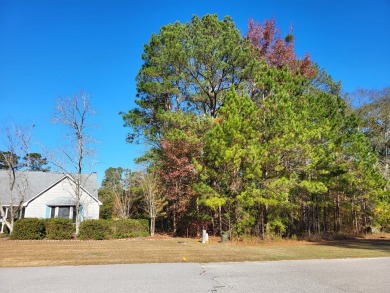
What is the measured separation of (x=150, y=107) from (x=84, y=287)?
1996 cm

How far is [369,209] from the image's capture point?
2289 cm

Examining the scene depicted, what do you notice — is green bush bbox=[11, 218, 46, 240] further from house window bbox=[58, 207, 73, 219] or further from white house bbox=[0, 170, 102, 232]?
house window bbox=[58, 207, 73, 219]

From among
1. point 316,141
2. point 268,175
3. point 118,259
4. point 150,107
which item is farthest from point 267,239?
point 150,107

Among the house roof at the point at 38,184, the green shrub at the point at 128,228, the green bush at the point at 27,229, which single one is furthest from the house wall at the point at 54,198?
the green bush at the point at 27,229

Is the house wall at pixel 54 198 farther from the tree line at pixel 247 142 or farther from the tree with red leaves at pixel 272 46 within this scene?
the tree with red leaves at pixel 272 46

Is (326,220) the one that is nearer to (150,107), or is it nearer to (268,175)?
(268,175)

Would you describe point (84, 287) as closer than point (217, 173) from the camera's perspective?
Yes

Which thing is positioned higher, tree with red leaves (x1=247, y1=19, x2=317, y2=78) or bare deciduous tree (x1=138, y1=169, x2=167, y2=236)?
tree with red leaves (x1=247, y1=19, x2=317, y2=78)

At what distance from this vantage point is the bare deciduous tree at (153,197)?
22016mm

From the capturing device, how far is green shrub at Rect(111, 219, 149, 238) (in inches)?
771

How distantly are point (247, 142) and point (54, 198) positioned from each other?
18594 mm

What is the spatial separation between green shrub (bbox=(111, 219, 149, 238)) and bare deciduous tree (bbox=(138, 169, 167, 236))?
102cm

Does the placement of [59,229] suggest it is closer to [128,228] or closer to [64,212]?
[128,228]

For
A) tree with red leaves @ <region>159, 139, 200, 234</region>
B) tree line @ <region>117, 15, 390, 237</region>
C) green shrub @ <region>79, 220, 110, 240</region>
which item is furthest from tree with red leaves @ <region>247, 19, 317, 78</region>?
green shrub @ <region>79, 220, 110, 240</region>
